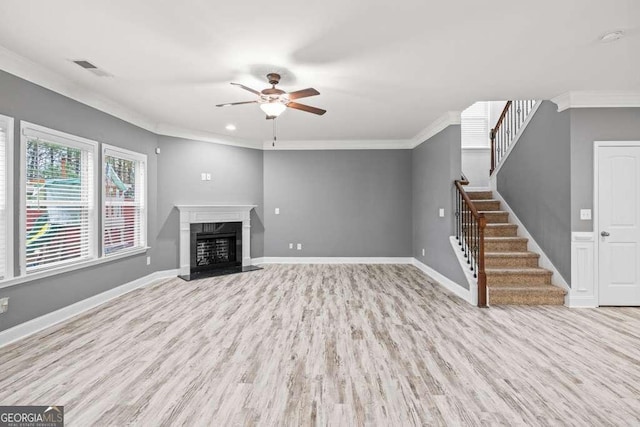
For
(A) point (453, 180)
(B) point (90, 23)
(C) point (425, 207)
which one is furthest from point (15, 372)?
(C) point (425, 207)

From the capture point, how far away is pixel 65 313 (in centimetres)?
353

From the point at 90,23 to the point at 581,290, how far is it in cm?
598

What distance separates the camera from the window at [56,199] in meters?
3.14

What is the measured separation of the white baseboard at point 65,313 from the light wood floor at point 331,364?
0.12 meters

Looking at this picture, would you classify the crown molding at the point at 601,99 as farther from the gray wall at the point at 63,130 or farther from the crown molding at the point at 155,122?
the gray wall at the point at 63,130

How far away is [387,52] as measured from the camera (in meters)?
2.86

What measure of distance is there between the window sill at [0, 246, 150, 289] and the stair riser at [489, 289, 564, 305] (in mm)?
5213

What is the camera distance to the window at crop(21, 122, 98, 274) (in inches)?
124

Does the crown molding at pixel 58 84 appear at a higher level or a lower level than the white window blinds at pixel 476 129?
lower

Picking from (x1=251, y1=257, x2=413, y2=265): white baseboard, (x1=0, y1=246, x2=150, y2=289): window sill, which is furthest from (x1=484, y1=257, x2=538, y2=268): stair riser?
(x1=0, y1=246, x2=150, y2=289): window sill

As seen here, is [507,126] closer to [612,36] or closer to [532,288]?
[532,288]

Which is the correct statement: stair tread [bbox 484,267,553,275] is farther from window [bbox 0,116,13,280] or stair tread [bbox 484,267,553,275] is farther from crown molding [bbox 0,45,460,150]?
window [bbox 0,116,13,280]

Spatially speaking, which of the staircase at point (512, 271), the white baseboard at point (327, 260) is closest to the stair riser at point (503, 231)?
the staircase at point (512, 271)

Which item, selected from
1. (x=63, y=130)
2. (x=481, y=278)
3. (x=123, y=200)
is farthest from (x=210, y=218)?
(x=481, y=278)
